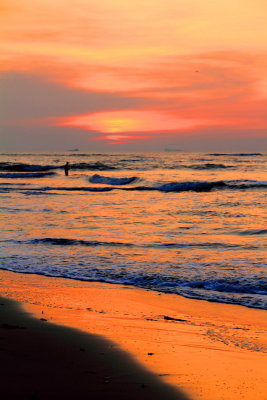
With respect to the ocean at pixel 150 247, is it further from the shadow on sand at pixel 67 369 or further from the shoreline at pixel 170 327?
the shadow on sand at pixel 67 369

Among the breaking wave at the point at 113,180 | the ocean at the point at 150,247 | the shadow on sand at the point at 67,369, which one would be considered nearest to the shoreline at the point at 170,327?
the shadow on sand at the point at 67,369

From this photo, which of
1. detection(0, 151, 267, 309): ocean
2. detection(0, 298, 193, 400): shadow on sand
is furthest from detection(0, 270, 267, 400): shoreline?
detection(0, 151, 267, 309): ocean

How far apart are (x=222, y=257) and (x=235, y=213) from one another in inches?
359

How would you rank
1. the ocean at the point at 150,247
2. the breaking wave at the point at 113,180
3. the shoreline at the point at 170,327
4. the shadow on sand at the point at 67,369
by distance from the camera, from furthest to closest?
the breaking wave at the point at 113,180
the ocean at the point at 150,247
the shoreline at the point at 170,327
the shadow on sand at the point at 67,369

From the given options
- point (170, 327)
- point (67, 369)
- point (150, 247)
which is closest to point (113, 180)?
point (150, 247)

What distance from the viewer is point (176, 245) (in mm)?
13156

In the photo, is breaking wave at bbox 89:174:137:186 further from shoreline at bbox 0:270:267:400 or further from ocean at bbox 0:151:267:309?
shoreline at bbox 0:270:267:400

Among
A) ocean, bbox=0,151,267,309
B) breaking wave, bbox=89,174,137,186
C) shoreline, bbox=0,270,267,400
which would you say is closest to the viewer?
shoreline, bbox=0,270,267,400

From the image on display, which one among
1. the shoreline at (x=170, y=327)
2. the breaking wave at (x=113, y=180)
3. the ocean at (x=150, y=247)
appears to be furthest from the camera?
the breaking wave at (x=113, y=180)

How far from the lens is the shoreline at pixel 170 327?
4.71 meters

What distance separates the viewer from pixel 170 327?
6.50m

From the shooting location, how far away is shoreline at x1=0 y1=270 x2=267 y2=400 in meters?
4.71

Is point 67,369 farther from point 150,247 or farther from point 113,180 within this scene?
point 113,180

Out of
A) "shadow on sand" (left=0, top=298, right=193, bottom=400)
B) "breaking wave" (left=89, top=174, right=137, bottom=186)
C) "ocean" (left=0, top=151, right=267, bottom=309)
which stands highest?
"breaking wave" (left=89, top=174, right=137, bottom=186)
